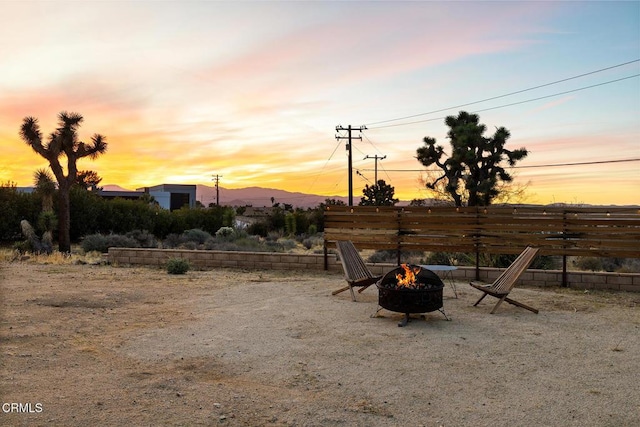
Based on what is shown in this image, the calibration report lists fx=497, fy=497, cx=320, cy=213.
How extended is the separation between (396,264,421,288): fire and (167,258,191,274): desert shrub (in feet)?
22.1

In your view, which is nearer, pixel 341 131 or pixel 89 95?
pixel 89 95

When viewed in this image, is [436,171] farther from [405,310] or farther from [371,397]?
[371,397]

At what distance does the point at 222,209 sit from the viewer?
3266 centimetres

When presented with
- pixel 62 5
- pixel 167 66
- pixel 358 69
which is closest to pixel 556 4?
pixel 358 69

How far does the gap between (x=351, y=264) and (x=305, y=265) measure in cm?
373

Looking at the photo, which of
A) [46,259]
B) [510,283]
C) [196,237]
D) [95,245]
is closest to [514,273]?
[510,283]

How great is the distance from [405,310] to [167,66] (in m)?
9.47

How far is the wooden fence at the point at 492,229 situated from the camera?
1059cm

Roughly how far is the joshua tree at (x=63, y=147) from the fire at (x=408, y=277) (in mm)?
16858

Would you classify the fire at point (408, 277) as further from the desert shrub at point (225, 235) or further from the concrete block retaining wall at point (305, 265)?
the desert shrub at point (225, 235)

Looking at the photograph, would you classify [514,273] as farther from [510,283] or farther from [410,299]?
[410,299]

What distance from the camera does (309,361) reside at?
5.46 m

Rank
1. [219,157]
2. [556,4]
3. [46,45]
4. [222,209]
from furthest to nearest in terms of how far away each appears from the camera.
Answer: [222,209] → [219,157] → [556,4] → [46,45]

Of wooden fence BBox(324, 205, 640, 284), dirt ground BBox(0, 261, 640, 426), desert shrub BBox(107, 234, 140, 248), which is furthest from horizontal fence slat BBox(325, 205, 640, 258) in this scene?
desert shrub BBox(107, 234, 140, 248)
